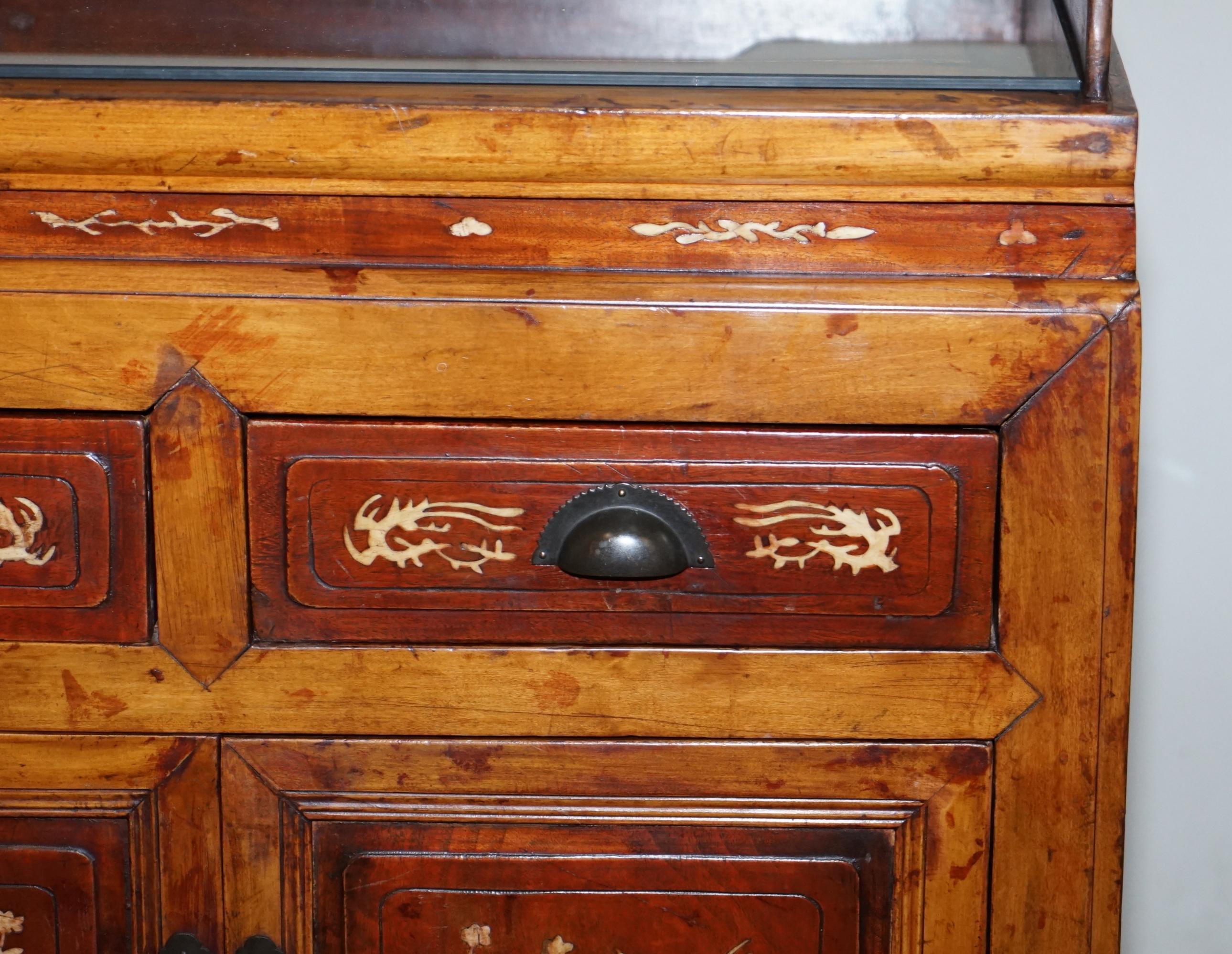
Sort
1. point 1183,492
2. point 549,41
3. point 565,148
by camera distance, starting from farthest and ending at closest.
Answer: point 1183,492 < point 549,41 < point 565,148

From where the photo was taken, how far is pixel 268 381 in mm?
819

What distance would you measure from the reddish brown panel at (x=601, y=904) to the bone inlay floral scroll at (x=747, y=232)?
39 centimetres

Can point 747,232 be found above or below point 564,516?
above

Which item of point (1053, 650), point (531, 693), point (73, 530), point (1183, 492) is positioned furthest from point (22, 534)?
point (1183, 492)

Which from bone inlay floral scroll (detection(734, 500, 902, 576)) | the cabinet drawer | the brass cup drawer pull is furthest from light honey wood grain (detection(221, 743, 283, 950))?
bone inlay floral scroll (detection(734, 500, 902, 576))

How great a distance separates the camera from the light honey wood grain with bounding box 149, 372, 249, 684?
0.83 m

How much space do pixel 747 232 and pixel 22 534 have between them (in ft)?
1.57

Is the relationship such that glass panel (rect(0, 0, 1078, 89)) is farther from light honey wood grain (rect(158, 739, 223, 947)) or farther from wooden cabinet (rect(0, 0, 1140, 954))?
light honey wood grain (rect(158, 739, 223, 947))

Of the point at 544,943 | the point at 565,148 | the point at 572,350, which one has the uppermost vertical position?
the point at 565,148

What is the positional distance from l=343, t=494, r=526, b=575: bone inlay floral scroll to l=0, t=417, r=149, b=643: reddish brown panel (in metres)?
0.14

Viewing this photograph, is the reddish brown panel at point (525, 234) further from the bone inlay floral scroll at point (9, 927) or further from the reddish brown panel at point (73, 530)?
the bone inlay floral scroll at point (9, 927)

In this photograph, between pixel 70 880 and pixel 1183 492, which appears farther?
pixel 1183 492

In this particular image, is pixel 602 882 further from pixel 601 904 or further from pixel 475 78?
pixel 475 78

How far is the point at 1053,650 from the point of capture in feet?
2.73
